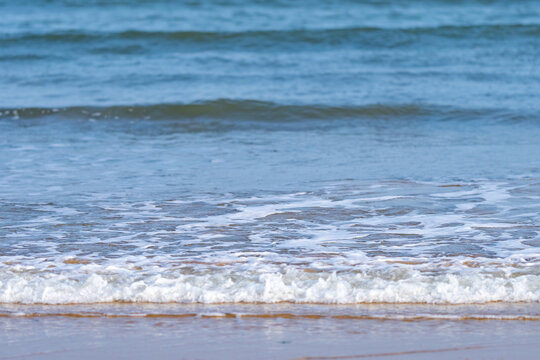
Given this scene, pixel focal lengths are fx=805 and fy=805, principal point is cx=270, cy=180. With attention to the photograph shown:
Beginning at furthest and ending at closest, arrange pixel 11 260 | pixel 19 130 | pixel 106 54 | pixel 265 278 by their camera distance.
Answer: pixel 106 54, pixel 19 130, pixel 11 260, pixel 265 278

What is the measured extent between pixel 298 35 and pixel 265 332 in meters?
12.9

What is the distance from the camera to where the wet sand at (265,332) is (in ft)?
10.8

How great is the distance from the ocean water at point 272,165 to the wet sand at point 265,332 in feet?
0.26

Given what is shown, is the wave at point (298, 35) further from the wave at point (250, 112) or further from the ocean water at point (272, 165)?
the wave at point (250, 112)

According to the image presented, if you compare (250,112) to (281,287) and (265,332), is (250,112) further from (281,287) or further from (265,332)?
(265,332)

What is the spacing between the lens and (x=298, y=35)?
52.3ft

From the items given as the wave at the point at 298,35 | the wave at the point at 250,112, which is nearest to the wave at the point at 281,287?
A: the wave at the point at 250,112

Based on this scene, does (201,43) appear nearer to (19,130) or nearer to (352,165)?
(19,130)

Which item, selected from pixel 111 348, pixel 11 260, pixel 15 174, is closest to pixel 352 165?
pixel 15 174

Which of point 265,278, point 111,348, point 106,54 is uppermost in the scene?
point 106,54

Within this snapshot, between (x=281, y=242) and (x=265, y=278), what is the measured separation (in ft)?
2.32

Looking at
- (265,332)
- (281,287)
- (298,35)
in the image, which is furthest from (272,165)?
(298,35)

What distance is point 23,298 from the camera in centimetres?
401

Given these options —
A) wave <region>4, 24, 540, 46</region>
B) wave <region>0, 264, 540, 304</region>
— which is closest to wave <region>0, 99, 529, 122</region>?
wave <region>4, 24, 540, 46</region>
